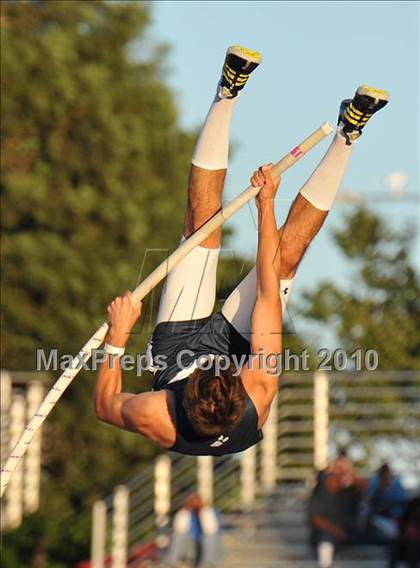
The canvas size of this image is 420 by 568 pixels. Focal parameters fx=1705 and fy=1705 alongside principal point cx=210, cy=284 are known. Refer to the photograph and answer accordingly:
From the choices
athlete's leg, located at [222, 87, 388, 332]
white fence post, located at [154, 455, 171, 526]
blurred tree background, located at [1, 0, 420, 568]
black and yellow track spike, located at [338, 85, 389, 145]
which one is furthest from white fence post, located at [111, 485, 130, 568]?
black and yellow track spike, located at [338, 85, 389, 145]

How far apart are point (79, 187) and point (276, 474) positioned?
1163 cm

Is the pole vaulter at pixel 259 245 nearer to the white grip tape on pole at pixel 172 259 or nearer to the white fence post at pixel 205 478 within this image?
the white grip tape on pole at pixel 172 259

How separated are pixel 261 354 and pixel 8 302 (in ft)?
68.3

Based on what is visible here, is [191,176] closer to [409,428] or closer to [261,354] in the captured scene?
[261,354]

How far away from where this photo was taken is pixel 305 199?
30.2 ft

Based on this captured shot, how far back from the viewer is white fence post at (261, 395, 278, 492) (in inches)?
763

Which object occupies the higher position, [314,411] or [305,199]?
[314,411]

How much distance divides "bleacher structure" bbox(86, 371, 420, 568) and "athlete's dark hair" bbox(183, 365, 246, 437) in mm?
10031

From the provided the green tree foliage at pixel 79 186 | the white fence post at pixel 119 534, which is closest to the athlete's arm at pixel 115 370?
the white fence post at pixel 119 534

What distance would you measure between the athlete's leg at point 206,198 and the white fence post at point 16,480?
11672 mm

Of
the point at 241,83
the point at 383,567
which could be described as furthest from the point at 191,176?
the point at 383,567

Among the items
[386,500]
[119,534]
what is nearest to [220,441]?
[386,500]

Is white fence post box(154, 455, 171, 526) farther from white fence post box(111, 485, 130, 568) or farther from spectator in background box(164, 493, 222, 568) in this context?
spectator in background box(164, 493, 222, 568)

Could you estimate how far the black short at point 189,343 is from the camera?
9.18 m
